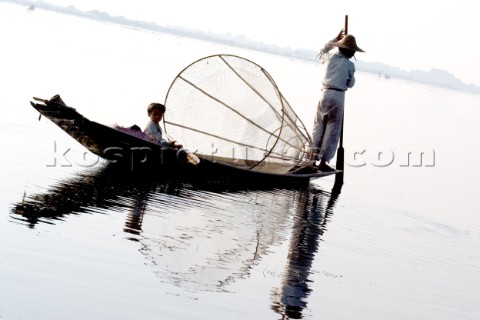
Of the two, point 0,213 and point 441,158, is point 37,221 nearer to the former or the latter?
point 0,213

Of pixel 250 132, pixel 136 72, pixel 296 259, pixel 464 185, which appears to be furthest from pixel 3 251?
pixel 136 72

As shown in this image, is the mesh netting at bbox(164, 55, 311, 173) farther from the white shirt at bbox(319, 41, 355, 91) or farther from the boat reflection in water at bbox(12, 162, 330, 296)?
the boat reflection in water at bbox(12, 162, 330, 296)

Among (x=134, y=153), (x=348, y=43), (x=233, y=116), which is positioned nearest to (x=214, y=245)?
(x=134, y=153)

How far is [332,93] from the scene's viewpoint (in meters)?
14.3

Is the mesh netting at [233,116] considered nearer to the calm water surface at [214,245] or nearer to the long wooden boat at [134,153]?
the calm water surface at [214,245]

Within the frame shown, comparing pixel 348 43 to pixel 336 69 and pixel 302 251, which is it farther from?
pixel 302 251

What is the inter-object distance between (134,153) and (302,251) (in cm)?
364

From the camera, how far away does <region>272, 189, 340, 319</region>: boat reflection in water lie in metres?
7.30

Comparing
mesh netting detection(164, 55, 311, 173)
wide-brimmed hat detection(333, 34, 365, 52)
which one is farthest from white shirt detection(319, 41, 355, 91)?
mesh netting detection(164, 55, 311, 173)

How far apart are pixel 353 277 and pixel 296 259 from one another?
687 mm

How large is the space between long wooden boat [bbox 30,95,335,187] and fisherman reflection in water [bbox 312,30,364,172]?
196cm

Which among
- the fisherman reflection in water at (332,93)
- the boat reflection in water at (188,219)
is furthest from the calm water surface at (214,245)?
the fisherman reflection in water at (332,93)

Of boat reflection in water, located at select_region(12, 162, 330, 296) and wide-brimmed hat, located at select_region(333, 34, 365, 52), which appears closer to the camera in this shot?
boat reflection in water, located at select_region(12, 162, 330, 296)

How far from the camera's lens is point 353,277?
28.9 feet
